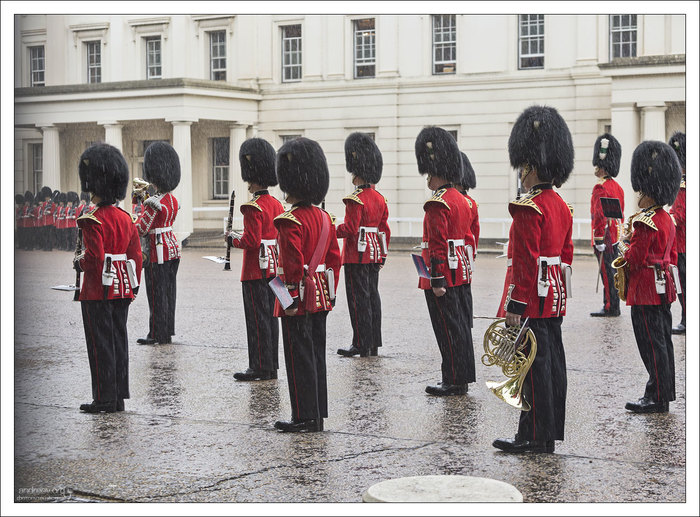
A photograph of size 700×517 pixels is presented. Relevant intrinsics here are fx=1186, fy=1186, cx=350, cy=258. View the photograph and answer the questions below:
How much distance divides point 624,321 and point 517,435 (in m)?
5.22

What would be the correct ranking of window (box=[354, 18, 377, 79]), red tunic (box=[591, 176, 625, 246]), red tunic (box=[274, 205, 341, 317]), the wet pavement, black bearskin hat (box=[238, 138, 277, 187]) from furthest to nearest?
window (box=[354, 18, 377, 79]), red tunic (box=[591, 176, 625, 246]), black bearskin hat (box=[238, 138, 277, 187]), red tunic (box=[274, 205, 341, 317]), the wet pavement

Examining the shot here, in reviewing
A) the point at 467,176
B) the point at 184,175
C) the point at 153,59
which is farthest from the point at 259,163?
the point at 153,59

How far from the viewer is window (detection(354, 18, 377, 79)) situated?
66.9 ft

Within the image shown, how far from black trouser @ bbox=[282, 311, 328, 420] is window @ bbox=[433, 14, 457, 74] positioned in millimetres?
15668

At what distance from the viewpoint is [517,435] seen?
546 centimetres

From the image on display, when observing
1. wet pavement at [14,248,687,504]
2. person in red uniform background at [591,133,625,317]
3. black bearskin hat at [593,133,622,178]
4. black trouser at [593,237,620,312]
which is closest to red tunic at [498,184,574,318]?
wet pavement at [14,248,687,504]

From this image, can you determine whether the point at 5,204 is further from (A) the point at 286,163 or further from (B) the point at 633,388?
(B) the point at 633,388

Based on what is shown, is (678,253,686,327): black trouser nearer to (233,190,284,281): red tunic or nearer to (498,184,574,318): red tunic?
(233,190,284,281): red tunic

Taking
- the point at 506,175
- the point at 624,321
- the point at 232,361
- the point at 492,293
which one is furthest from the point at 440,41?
the point at 232,361

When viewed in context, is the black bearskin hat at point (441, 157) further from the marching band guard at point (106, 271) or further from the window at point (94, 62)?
the window at point (94, 62)

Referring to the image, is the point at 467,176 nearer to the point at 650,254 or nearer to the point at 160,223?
the point at 160,223

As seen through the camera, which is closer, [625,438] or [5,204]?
[5,204]

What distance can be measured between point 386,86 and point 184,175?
4.36 meters

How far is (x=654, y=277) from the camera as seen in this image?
628 centimetres
